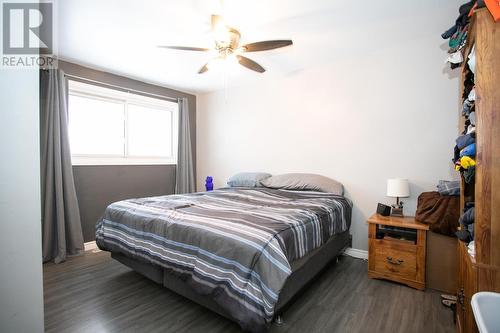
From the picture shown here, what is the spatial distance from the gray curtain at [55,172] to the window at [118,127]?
0.83ft

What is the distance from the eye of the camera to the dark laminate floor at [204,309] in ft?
5.64

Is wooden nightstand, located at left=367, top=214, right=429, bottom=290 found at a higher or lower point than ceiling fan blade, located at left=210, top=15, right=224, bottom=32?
lower

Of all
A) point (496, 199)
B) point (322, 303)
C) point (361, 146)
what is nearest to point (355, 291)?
point (322, 303)

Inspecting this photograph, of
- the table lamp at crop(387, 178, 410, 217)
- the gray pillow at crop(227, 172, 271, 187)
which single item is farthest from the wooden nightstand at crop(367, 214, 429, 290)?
the gray pillow at crop(227, 172, 271, 187)

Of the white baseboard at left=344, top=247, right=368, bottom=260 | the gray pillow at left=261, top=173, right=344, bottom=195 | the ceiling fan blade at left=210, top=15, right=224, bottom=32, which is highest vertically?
the ceiling fan blade at left=210, top=15, right=224, bottom=32

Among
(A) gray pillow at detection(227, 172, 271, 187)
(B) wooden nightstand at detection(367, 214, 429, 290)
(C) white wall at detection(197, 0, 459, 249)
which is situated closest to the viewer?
(B) wooden nightstand at detection(367, 214, 429, 290)

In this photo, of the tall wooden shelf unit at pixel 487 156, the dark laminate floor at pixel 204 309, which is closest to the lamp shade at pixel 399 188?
the dark laminate floor at pixel 204 309

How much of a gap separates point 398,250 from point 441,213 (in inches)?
19.6

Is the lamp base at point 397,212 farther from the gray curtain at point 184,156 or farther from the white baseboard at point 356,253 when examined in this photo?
the gray curtain at point 184,156

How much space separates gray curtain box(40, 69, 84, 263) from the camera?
286 cm

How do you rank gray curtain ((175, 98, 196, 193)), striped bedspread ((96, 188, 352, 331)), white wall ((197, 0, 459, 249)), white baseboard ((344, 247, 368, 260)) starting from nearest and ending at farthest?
1. striped bedspread ((96, 188, 352, 331))
2. white wall ((197, 0, 459, 249))
3. white baseboard ((344, 247, 368, 260))
4. gray curtain ((175, 98, 196, 193))

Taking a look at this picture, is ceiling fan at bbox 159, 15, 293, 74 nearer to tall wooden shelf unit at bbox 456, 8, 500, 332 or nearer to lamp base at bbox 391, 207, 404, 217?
tall wooden shelf unit at bbox 456, 8, 500, 332

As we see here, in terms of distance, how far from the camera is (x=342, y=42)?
270 cm

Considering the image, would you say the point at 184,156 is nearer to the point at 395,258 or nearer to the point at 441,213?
the point at 395,258
